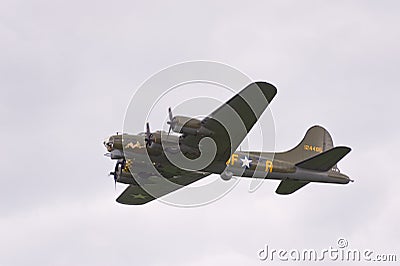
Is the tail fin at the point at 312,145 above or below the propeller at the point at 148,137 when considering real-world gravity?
above

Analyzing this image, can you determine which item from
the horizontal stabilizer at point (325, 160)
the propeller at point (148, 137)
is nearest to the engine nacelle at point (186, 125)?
the propeller at point (148, 137)

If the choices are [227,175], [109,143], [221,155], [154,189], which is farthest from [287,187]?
[109,143]

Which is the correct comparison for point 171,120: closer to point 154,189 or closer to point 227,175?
point 227,175

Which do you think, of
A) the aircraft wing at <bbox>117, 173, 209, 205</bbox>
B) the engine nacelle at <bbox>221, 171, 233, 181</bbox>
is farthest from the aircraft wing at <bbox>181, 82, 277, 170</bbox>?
the aircraft wing at <bbox>117, 173, 209, 205</bbox>

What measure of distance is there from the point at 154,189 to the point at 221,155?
616cm

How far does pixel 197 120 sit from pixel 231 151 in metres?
3.26

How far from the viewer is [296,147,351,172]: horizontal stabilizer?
39.3 metres

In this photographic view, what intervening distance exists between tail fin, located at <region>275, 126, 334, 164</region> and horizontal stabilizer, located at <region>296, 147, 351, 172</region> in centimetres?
148

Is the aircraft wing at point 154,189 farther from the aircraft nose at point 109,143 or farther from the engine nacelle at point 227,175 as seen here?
the aircraft nose at point 109,143

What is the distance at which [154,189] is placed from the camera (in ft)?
143

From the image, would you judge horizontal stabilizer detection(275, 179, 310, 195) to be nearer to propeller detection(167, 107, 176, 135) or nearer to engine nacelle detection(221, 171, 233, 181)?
engine nacelle detection(221, 171, 233, 181)

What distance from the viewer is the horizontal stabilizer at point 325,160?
3931 centimetres

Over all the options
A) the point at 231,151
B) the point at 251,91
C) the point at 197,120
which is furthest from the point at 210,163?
the point at 251,91

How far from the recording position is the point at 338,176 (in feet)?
137
